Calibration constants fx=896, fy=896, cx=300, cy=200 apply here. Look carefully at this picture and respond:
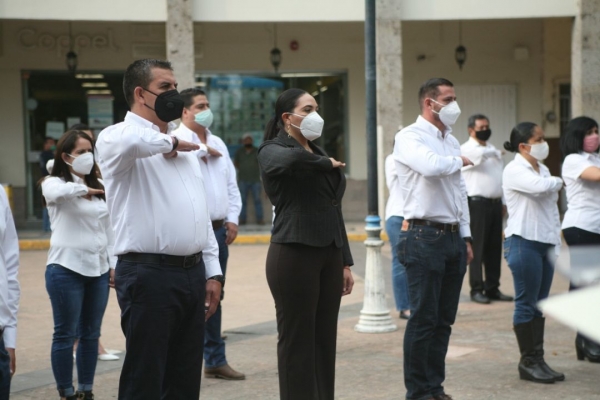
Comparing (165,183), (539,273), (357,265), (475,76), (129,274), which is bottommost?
(357,265)

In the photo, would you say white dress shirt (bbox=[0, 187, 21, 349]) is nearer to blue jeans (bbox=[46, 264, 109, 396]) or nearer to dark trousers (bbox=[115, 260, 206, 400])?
dark trousers (bbox=[115, 260, 206, 400])

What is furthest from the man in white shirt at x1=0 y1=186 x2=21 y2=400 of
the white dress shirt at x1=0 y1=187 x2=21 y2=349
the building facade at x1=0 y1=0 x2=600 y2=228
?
the building facade at x1=0 y1=0 x2=600 y2=228

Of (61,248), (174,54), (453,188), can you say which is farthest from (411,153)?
(174,54)

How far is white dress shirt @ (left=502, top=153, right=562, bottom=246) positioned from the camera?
6867 millimetres

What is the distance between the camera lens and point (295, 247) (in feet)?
16.9

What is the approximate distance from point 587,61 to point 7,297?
15297 mm

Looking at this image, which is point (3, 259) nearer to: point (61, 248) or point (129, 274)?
point (129, 274)

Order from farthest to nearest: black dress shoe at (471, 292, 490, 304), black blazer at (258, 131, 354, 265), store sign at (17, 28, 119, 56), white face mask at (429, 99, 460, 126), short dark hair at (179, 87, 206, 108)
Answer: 1. store sign at (17, 28, 119, 56)
2. black dress shoe at (471, 292, 490, 304)
3. short dark hair at (179, 87, 206, 108)
4. white face mask at (429, 99, 460, 126)
5. black blazer at (258, 131, 354, 265)

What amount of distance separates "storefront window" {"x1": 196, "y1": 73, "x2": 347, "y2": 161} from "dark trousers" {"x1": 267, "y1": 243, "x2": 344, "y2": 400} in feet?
52.9

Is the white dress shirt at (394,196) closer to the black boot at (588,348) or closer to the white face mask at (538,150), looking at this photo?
the white face mask at (538,150)

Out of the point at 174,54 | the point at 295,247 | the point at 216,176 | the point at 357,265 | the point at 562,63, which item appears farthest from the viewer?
the point at 562,63

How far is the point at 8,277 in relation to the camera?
14.0ft

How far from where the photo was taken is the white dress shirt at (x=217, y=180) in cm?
721

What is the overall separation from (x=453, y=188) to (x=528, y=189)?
40.5 inches
